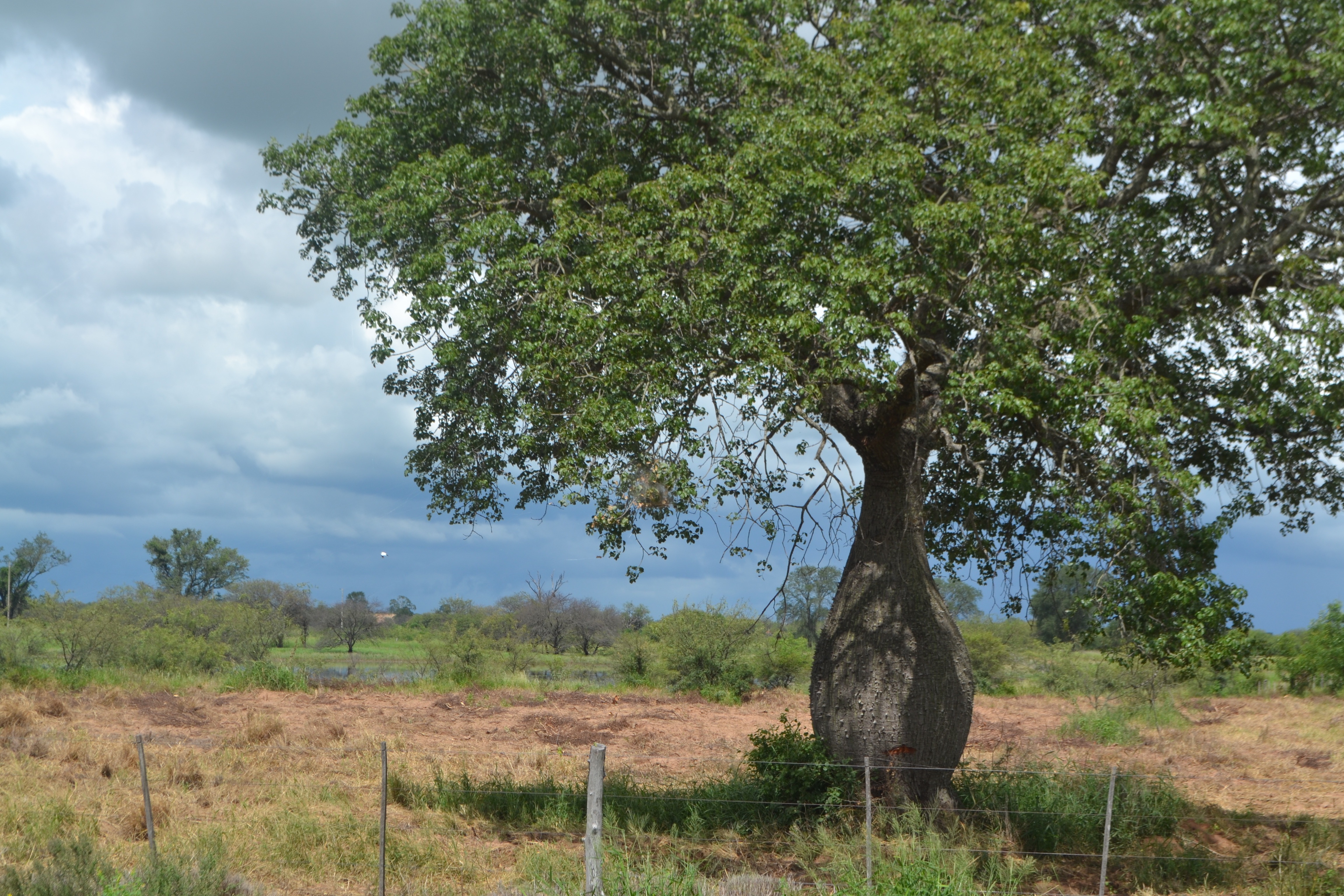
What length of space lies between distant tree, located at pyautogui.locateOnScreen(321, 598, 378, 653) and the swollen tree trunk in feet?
150

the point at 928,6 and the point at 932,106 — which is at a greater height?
the point at 928,6

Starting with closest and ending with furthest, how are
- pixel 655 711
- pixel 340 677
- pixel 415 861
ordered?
pixel 415 861 < pixel 655 711 < pixel 340 677

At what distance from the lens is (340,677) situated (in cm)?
2872

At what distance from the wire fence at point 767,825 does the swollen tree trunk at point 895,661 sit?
31 cm

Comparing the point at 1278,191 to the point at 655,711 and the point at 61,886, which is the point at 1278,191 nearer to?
the point at 61,886

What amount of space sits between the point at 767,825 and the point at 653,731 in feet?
29.2

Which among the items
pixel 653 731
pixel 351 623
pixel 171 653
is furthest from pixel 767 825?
pixel 351 623

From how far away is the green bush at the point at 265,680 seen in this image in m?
24.0

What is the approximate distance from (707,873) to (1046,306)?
19.6ft

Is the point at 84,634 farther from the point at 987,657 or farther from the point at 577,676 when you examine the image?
the point at 987,657

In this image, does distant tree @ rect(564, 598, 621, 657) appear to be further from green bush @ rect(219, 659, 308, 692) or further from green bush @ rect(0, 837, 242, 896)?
green bush @ rect(0, 837, 242, 896)

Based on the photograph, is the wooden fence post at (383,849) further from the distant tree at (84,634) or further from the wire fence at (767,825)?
the distant tree at (84,634)

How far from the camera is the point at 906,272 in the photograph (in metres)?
8.96

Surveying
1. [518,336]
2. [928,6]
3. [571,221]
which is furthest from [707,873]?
[928,6]
